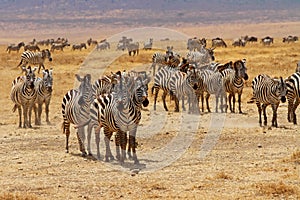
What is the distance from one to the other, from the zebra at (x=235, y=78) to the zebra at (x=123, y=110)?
25.9ft

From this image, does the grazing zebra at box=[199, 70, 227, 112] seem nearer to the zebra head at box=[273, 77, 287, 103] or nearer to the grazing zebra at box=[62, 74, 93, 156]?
the zebra head at box=[273, 77, 287, 103]

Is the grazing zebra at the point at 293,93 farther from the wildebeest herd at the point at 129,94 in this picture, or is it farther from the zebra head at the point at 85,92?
the zebra head at the point at 85,92

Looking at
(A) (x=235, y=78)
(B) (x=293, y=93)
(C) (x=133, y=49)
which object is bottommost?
(B) (x=293, y=93)

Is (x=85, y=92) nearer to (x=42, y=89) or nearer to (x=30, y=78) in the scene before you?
(x=30, y=78)

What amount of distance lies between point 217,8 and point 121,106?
589 feet

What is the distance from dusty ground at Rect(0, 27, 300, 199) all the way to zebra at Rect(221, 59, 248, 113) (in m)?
0.79

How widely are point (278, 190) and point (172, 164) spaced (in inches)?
115

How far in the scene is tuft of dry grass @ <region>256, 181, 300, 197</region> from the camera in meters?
10.1

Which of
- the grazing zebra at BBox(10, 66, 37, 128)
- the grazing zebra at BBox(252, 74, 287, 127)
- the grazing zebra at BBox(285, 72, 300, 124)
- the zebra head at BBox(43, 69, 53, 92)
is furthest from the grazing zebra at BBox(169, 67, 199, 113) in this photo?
the grazing zebra at BBox(10, 66, 37, 128)

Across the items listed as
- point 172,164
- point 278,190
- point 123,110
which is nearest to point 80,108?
point 123,110

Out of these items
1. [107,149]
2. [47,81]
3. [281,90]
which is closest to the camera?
[107,149]

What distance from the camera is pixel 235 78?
65.9ft

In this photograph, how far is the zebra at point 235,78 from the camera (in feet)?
65.0

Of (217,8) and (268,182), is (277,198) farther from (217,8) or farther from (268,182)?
(217,8)
